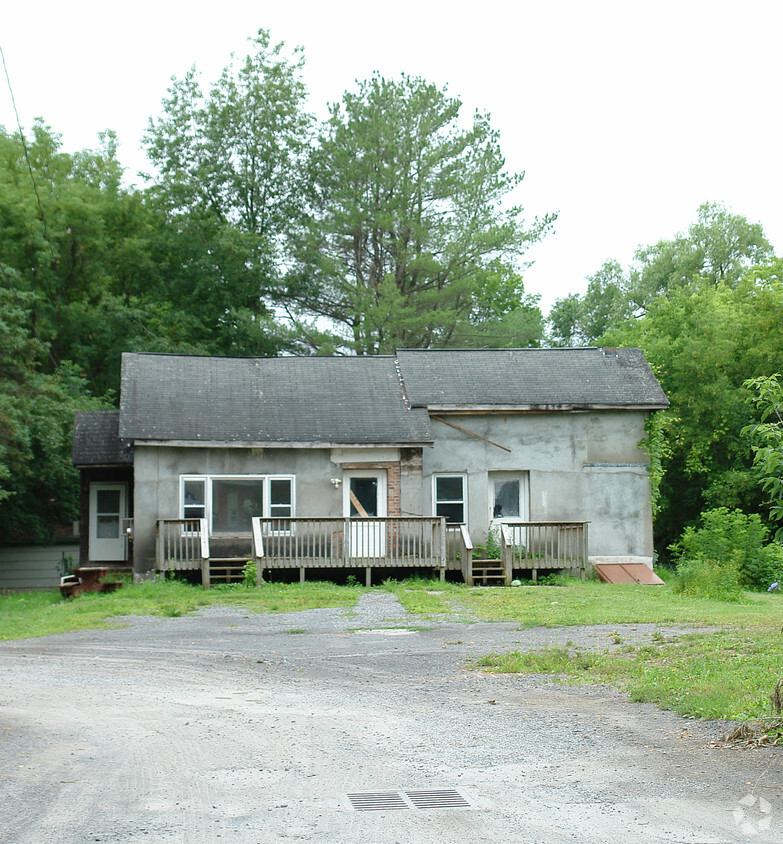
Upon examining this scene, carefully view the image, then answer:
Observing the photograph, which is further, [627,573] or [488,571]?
[627,573]

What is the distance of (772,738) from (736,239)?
44891 millimetres

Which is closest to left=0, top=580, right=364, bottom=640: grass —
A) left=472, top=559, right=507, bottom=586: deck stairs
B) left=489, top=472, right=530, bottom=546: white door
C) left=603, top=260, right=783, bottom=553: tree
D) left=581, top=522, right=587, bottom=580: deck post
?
left=472, top=559, right=507, bottom=586: deck stairs

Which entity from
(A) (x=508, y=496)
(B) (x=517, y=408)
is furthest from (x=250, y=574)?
(B) (x=517, y=408)

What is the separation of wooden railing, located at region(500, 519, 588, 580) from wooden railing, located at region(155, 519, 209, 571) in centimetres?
632

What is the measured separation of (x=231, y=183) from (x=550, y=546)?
27.0 m

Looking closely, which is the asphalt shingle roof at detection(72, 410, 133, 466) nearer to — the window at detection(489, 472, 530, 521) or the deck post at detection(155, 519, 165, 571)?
the deck post at detection(155, 519, 165, 571)

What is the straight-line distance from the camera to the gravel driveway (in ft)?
18.1

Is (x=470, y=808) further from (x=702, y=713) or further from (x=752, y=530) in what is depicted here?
(x=752, y=530)

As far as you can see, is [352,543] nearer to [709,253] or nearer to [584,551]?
[584,551]

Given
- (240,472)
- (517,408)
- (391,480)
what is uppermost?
(517,408)

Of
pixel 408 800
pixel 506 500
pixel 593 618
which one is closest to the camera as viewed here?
pixel 408 800

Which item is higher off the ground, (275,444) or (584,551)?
(275,444)

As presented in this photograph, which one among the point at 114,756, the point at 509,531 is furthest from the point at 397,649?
the point at 509,531

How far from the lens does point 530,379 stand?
2559 cm
